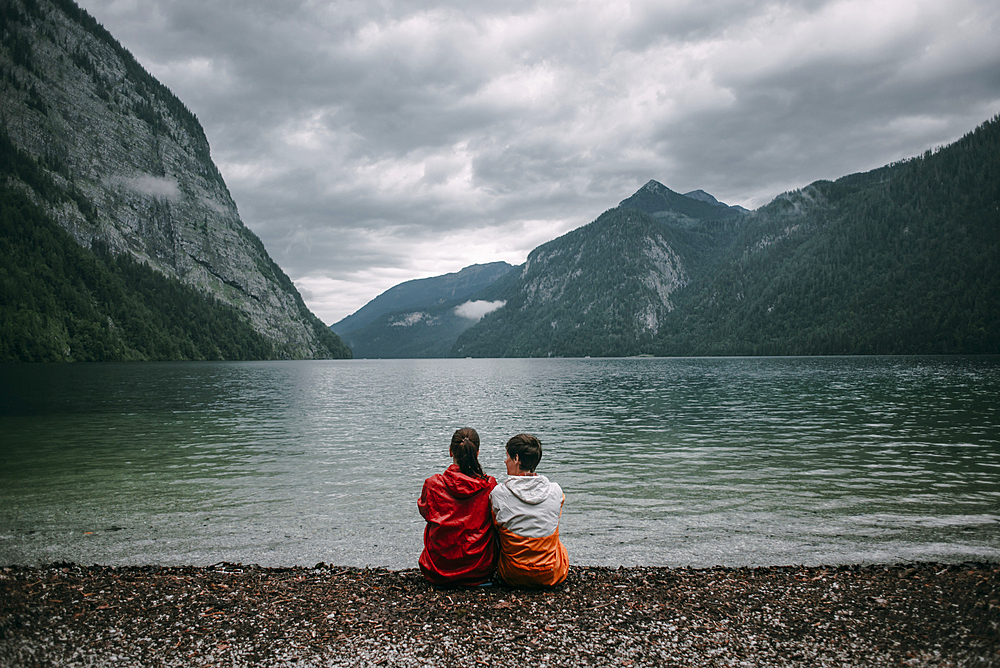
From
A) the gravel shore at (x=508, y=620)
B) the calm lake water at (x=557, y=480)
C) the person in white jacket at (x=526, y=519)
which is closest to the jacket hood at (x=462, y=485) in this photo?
the person in white jacket at (x=526, y=519)

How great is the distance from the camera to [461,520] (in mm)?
8086

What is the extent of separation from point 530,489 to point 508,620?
1761mm

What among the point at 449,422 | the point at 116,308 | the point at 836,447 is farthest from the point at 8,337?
the point at 836,447

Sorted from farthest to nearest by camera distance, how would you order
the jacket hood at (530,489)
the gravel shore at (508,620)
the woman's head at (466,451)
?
the woman's head at (466,451), the jacket hood at (530,489), the gravel shore at (508,620)

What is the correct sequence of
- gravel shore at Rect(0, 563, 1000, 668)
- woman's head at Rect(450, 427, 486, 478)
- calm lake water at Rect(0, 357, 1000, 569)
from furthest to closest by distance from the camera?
calm lake water at Rect(0, 357, 1000, 569), woman's head at Rect(450, 427, 486, 478), gravel shore at Rect(0, 563, 1000, 668)

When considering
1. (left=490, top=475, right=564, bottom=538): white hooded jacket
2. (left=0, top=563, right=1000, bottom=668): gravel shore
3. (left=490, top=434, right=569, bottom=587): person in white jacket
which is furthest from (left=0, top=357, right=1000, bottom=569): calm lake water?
(left=490, top=475, right=564, bottom=538): white hooded jacket

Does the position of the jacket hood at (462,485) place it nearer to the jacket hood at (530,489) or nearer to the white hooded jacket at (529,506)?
the white hooded jacket at (529,506)

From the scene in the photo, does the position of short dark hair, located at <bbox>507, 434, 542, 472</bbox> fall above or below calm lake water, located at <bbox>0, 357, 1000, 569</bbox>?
above

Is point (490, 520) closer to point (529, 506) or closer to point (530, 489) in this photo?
point (529, 506)

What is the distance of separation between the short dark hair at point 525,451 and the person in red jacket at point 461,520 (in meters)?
0.49

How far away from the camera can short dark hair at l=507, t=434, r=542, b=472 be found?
7996 millimetres

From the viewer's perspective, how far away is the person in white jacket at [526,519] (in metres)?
7.95

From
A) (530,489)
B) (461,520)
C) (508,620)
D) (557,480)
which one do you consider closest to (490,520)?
(461,520)

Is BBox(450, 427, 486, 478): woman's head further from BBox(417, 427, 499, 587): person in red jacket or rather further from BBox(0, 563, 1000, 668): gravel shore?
BBox(0, 563, 1000, 668): gravel shore
